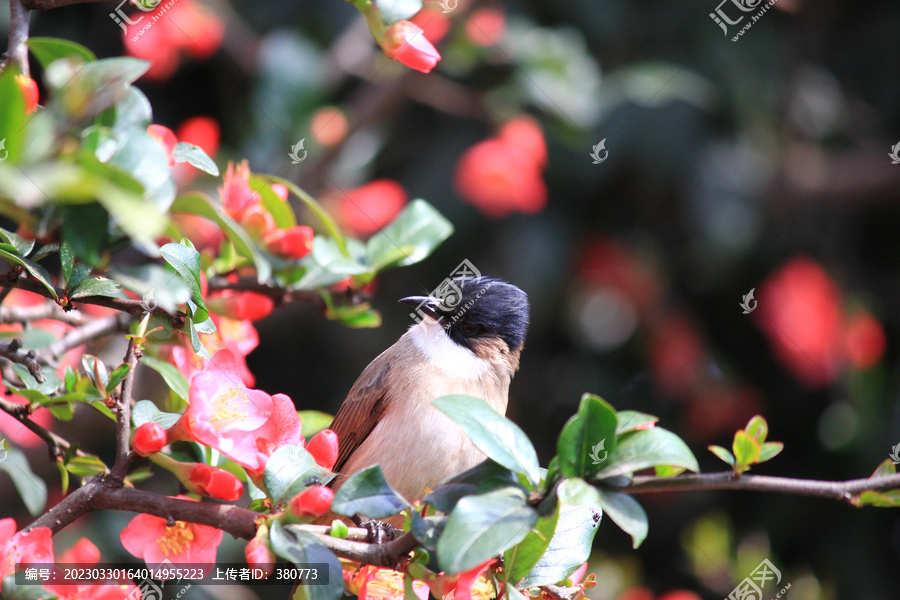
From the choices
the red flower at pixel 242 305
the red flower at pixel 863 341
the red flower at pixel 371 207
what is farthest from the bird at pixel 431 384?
the red flower at pixel 863 341

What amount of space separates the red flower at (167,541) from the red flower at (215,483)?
104 millimetres

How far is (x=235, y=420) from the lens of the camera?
4.36 feet

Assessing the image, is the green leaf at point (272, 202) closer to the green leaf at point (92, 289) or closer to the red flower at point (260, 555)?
the green leaf at point (92, 289)

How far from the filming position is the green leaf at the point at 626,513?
991mm

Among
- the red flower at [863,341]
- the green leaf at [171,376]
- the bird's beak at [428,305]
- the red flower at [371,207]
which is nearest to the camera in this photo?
the green leaf at [171,376]

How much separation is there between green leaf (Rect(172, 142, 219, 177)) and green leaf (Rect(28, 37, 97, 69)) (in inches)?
7.7

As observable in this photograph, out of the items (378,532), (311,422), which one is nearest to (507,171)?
(311,422)

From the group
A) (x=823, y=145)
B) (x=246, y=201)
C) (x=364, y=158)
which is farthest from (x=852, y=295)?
(x=246, y=201)

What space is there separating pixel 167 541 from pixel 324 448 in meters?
0.34

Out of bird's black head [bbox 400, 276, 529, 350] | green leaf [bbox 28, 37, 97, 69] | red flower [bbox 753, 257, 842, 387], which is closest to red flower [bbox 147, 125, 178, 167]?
green leaf [bbox 28, 37, 97, 69]

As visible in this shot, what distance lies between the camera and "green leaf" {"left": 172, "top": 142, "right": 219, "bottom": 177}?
137cm

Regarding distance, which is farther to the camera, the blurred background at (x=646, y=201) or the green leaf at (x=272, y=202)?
the blurred background at (x=646, y=201)

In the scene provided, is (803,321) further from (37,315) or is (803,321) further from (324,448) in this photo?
(37,315)

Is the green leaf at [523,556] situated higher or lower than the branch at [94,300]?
lower
